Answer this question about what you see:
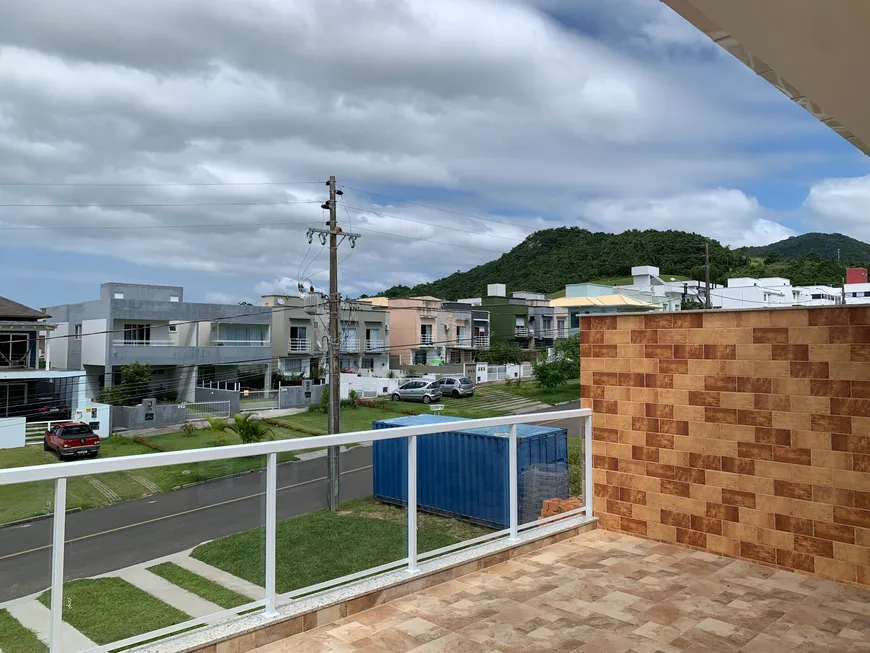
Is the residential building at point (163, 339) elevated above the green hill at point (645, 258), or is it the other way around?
the green hill at point (645, 258)

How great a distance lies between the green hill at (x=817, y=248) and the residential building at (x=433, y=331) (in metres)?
26.0

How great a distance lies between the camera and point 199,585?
2.83 m

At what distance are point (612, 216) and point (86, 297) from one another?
50.7 metres

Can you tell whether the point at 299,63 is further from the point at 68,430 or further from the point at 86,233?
the point at 86,233

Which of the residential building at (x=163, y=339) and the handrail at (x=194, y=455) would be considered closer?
the handrail at (x=194, y=455)

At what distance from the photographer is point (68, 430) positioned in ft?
70.5

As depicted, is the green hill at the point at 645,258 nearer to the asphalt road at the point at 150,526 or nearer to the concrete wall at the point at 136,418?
the concrete wall at the point at 136,418

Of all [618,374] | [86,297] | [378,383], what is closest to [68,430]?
[86,297]

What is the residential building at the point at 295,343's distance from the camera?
37.0 metres

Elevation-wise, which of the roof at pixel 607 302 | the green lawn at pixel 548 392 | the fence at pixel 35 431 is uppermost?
the roof at pixel 607 302

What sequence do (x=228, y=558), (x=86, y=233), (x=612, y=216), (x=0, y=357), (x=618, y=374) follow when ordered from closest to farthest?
(x=228, y=558) → (x=618, y=374) → (x=0, y=357) → (x=86, y=233) → (x=612, y=216)

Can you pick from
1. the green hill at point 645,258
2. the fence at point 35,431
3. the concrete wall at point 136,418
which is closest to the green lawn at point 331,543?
the fence at point 35,431

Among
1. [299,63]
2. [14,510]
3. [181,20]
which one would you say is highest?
[299,63]

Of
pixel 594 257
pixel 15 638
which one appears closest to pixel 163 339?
pixel 15 638
